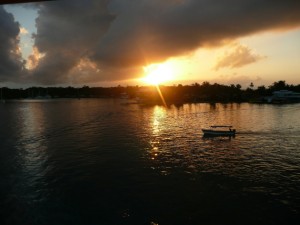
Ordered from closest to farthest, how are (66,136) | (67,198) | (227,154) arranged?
(67,198)
(227,154)
(66,136)

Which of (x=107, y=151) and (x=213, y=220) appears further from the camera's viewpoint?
(x=107, y=151)

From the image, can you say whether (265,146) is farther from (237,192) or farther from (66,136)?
(66,136)

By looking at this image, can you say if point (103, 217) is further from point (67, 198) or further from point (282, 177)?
point (282, 177)

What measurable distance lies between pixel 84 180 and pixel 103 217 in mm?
11449

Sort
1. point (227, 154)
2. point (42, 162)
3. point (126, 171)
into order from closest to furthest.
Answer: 1. point (126, 171)
2. point (42, 162)
3. point (227, 154)

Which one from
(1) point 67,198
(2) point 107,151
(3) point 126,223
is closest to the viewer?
(3) point 126,223

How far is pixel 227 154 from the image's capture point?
5000 cm

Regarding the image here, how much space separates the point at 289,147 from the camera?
5466 cm

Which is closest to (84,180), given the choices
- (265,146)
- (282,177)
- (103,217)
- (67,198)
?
(67,198)

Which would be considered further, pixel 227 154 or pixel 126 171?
pixel 227 154

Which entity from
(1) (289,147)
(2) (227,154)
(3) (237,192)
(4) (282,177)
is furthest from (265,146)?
(3) (237,192)

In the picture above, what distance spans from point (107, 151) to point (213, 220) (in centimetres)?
3242

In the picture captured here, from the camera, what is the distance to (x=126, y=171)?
4050cm

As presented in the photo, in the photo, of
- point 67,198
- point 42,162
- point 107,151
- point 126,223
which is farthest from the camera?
point 107,151
